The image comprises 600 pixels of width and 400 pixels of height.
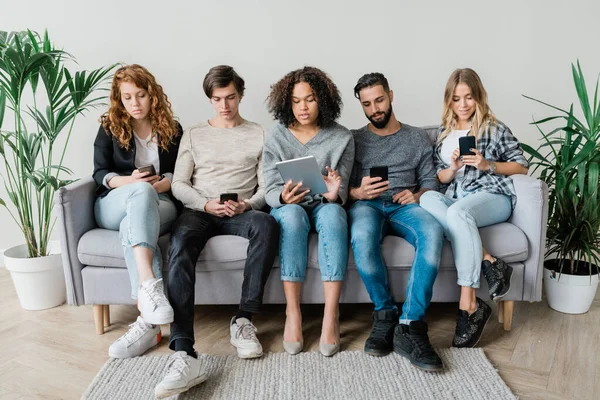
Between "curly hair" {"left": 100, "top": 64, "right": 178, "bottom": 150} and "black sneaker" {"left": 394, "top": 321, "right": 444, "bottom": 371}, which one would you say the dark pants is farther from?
"black sneaker" {"left": 394, "top": 321, "right": 444, "bottom": 371}

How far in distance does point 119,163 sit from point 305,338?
1.11 m

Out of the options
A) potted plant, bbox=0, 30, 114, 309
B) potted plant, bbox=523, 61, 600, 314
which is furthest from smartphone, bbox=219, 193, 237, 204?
potted plant, bbox=523, 61, 600, 314

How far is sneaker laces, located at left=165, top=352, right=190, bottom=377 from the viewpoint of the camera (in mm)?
1604

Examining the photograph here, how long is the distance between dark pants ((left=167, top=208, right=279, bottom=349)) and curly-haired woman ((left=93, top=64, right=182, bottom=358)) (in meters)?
0.06

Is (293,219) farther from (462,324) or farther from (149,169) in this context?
(462,324)

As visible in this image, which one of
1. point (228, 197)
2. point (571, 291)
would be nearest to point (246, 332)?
point (228, 197)

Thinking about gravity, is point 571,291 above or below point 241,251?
below

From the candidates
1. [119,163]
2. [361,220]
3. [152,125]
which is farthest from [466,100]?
[119,163]

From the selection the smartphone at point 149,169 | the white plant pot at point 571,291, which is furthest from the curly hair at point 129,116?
the white plant pot at point 571,291

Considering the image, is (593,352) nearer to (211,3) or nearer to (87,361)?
(87,361)

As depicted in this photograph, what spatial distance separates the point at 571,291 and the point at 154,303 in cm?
179

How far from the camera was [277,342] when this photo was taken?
2.00 m

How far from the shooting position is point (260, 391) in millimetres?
1651

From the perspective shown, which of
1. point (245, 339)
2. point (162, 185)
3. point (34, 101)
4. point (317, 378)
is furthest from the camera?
point (34, 101)
